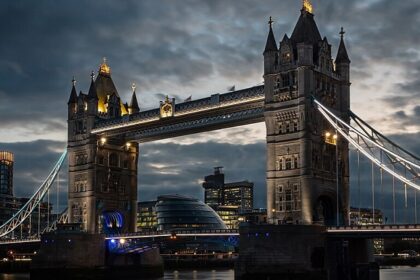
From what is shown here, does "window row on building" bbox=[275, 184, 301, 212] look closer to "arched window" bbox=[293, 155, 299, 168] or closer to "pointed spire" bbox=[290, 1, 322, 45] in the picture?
"arched window" bbox=[293, 155, 299, 168]

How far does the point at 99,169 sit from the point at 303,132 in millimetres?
31431

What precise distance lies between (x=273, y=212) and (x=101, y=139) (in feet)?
96.1

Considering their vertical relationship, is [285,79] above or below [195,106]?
above

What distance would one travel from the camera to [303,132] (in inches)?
2840

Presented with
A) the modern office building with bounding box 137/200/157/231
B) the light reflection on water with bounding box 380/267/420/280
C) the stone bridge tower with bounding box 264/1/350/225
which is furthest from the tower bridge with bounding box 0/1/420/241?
the modern office building with bounding box 137/200/157/231

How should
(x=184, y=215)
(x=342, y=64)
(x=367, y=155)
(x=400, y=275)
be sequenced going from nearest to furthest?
(x=367, y=155) → (x=342, y=64) → (x=400, y=275) → (x=184, y=215)

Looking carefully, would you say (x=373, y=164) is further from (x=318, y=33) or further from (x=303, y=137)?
(x=318, y=33)

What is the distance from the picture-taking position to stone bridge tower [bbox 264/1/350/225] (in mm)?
72062

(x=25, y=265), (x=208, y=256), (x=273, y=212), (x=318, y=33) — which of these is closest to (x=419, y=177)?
(x=273, y=212)

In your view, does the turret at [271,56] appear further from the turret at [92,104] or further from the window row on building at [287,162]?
the turret at [92,104]

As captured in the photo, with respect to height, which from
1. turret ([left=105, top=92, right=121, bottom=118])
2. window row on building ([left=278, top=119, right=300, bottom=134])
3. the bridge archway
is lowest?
the bridge archway

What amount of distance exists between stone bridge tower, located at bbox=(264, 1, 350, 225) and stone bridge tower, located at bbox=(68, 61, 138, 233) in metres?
27.1

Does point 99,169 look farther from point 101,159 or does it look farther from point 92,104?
point 92,104

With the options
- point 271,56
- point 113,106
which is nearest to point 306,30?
point 271,56
